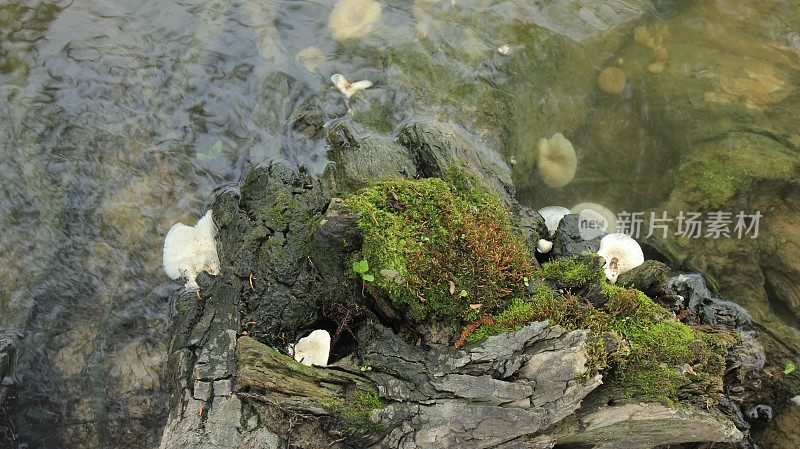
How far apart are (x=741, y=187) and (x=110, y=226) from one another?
7062 mm

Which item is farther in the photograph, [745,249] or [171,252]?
[745,249]

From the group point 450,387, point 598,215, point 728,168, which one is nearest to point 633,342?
point 450,387

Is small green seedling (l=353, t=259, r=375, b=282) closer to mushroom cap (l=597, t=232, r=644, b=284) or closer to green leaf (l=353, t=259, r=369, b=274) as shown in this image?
green leaf (l=353, t=259, r=369, b=274)

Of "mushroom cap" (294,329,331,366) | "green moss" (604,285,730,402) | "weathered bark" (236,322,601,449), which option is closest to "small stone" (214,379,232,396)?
"weathered bark" (236,322,601,449)

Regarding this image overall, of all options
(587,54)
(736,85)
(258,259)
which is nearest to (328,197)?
(258,259)

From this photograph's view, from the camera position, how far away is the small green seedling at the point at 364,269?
164 inches

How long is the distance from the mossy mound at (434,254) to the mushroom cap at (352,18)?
3.14m

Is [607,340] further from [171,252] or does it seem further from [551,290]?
[171,252]

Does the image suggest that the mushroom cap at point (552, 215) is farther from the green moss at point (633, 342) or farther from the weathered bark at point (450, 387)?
the weathered bark at point (450, 387)

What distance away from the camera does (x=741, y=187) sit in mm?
6695

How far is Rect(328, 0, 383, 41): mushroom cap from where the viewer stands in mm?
6953

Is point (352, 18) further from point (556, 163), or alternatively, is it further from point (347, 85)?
point (556, 163)

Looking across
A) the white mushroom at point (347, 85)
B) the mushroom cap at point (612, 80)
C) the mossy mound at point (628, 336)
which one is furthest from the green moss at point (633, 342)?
the mushroom cap at point (612, 80)

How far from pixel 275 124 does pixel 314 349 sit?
9.71 ft
